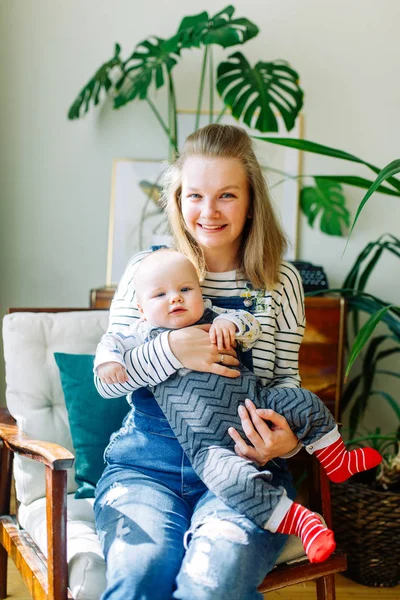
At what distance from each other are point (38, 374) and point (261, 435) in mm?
762

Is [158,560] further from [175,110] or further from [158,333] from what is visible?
[175,110]

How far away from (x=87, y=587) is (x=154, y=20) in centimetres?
235

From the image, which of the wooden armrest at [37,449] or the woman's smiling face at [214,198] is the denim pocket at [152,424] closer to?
the wooden armrest at [37,449]

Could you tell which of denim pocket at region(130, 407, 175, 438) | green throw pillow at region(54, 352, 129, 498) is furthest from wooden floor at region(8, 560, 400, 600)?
denim pocket at region(130, 407, 175, 438)

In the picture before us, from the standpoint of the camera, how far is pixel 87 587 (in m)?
1.44

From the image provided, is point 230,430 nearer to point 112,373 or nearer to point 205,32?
point 112,373

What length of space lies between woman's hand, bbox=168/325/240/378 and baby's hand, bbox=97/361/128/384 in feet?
0.41

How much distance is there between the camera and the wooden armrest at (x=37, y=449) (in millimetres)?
1422

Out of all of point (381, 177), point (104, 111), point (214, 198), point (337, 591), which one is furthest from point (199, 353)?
point (104, 111)

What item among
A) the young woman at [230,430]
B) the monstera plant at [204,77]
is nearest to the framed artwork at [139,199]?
the monstera plant at [204,77]

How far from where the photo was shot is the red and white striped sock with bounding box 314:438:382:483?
1.58 metres

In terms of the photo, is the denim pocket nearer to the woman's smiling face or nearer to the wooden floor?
the woman's smiling face

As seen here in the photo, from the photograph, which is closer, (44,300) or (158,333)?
(158,333)

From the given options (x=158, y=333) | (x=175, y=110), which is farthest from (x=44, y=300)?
(x=158, y=333)
